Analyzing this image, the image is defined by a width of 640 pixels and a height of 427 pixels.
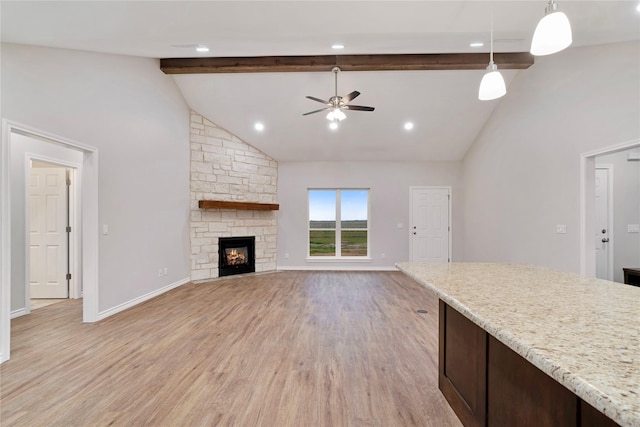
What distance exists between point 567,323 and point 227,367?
7.88ft

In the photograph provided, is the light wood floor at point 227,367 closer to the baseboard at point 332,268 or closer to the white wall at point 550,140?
the white wall at point 550,140

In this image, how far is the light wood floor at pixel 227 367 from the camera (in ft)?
6.13

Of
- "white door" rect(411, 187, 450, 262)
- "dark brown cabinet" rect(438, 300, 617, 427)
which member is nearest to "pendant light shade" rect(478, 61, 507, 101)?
"dark brown cabinet" rect(438, 300, 617, 427)

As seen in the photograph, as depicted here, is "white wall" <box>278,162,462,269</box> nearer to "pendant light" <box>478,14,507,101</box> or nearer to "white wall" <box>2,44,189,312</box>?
"white wall" <box>2,44,189,312</box>

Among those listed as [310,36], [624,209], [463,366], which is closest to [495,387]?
[463,366]

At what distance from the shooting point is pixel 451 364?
1.88 metres

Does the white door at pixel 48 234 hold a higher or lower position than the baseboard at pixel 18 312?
higher

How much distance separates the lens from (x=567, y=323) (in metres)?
0.94

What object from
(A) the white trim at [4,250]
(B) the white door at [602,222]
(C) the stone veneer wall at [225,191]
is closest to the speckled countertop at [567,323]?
(A) the white trim at [4,250]

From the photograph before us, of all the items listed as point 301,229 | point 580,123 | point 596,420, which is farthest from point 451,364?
point 301,229

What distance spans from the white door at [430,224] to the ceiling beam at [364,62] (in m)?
3.17

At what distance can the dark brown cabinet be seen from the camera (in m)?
0.96

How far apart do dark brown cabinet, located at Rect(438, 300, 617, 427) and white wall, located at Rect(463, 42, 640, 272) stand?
309 cm

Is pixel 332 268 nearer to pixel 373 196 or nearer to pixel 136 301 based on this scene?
pixel 373 196
